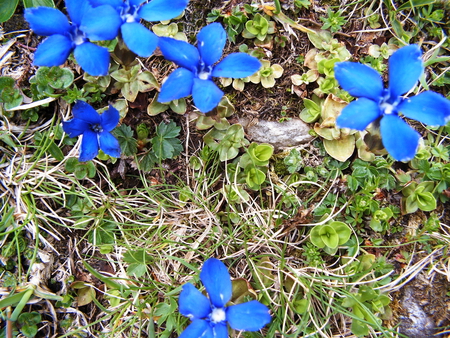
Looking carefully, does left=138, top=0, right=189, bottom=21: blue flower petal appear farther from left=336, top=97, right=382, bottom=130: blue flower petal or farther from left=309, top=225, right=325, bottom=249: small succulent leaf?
left=309, top=225, right=325, bottom=249: small succulent leaf

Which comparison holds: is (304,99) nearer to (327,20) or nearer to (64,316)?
(327,20)

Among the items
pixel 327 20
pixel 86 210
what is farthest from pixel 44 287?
pixel 327 20

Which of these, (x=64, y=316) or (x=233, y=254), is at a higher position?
(x=233, y=254)

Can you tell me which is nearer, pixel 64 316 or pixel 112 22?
pixel 112 22

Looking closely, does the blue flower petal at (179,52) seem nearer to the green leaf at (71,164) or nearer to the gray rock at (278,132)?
the gray rock at (278,132)

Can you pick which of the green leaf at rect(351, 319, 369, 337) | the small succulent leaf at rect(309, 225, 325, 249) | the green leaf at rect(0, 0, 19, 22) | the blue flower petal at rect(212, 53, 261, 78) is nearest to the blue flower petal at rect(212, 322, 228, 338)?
the small succulent leaf at rect(309, 225, 325, 249)

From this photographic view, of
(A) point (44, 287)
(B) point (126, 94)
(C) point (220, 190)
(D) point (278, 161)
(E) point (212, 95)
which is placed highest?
(E) point (212, 95)
